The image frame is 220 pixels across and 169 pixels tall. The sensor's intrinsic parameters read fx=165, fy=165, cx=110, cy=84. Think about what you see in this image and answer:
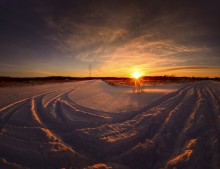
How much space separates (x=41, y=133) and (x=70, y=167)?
6.45 feet

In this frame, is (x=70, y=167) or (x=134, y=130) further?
(x=134, y=130)

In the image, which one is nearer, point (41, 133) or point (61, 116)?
point (41, 133)

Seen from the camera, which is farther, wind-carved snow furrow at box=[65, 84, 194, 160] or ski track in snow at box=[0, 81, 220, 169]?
wind-carved snow furrow at box=[65, 84, 194, 160]

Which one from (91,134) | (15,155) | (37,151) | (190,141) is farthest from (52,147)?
(190,141)

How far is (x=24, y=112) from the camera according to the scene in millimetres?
7266

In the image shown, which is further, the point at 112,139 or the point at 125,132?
the point at 125,132

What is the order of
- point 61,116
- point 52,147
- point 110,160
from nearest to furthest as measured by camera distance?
point 110,160 < point 52,147 < point 61,116

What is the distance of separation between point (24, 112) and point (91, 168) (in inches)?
201

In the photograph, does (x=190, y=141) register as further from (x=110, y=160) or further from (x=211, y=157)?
(x=110, y=160)

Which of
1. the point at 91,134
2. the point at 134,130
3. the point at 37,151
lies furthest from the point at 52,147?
the point at 134,130

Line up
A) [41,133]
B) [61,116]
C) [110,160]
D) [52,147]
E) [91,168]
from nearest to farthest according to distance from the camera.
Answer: [91,168] → [110,160] → [52,147] → [41,133] → [61,116]

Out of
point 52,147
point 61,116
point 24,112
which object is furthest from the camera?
point 24,112

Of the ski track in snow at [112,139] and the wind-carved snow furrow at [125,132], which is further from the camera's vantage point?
the wind-carved snow furrow at [125,132]

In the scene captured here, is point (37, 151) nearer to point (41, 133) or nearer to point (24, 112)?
point (41, 133)
